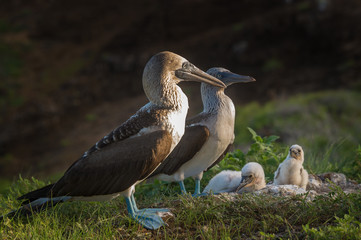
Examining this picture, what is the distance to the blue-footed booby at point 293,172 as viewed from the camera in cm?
600

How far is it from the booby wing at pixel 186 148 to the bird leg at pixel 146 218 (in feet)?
3.19

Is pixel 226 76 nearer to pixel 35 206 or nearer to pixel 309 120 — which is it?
pixel 35 206

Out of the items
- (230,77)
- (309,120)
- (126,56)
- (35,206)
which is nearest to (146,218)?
(35,206)

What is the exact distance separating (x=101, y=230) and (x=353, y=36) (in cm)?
1688

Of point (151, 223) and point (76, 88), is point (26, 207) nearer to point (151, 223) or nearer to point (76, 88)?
point (151, 223)

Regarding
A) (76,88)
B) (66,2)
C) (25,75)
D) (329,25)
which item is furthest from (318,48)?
(66,2)

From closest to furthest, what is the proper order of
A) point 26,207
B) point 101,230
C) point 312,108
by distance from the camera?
1. point 101,230
2. point 26,207
3. point 312,108

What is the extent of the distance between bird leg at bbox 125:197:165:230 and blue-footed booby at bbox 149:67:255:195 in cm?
98

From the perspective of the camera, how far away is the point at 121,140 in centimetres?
507

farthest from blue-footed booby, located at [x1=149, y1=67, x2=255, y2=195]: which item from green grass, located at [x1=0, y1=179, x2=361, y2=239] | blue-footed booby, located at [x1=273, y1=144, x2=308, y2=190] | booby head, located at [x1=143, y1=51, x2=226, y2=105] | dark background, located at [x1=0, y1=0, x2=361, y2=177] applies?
dark background, located at [x1=0, y1=0, x2=361, y2=177]

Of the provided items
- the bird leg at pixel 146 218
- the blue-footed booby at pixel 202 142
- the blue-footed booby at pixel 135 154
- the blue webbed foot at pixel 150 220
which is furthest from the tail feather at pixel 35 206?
the blue-footed booby at pixel 202 142

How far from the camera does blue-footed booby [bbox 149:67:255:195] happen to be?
5883 mm

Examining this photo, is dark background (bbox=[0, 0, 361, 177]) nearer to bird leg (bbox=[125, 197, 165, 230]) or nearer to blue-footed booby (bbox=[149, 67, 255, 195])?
→ blue-footed booby (bbox=[149, 67, 255, 195])

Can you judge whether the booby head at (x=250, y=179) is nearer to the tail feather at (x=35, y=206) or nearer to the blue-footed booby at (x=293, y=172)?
the blue-footed booby at (x=293, y=172)
